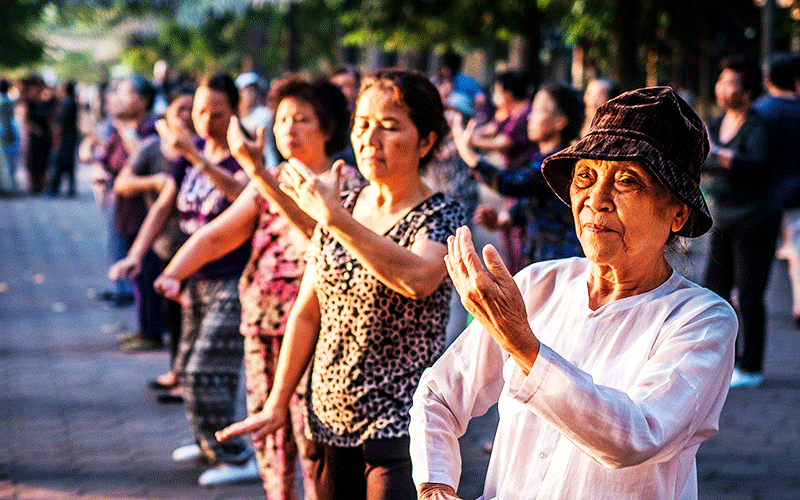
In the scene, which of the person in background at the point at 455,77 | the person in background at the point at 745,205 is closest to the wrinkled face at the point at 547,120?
the person in background at the point at 745,205

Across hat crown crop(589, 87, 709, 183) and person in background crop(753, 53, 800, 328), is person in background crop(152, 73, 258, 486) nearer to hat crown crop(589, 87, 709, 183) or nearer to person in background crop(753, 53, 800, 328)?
hat crown crop(589, 87, 709, 183)

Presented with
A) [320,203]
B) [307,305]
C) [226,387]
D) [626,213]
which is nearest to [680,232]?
[626,213]

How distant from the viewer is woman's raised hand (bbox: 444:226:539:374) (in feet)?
6.46

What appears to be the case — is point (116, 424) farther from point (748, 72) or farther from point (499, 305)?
point (499, 305)

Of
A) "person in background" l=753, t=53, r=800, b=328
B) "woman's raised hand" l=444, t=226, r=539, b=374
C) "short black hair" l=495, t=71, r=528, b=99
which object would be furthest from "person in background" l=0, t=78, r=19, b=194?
"woman's raised hand" l=444, t=226, r=539, b=374

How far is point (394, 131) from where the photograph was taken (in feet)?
11.5

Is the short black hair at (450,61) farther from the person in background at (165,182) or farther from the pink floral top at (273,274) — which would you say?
the pink floral top at (273,274)

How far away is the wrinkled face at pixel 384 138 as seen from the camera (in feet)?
11.4

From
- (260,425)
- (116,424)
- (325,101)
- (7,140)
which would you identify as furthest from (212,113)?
(7,140)

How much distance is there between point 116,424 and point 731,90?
4.52m

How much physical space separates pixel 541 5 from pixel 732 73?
28.7 feet

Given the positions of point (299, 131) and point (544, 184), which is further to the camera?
point (544, 184)

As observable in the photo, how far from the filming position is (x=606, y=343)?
217cm

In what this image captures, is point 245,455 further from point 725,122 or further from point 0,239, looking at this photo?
point 0,239
